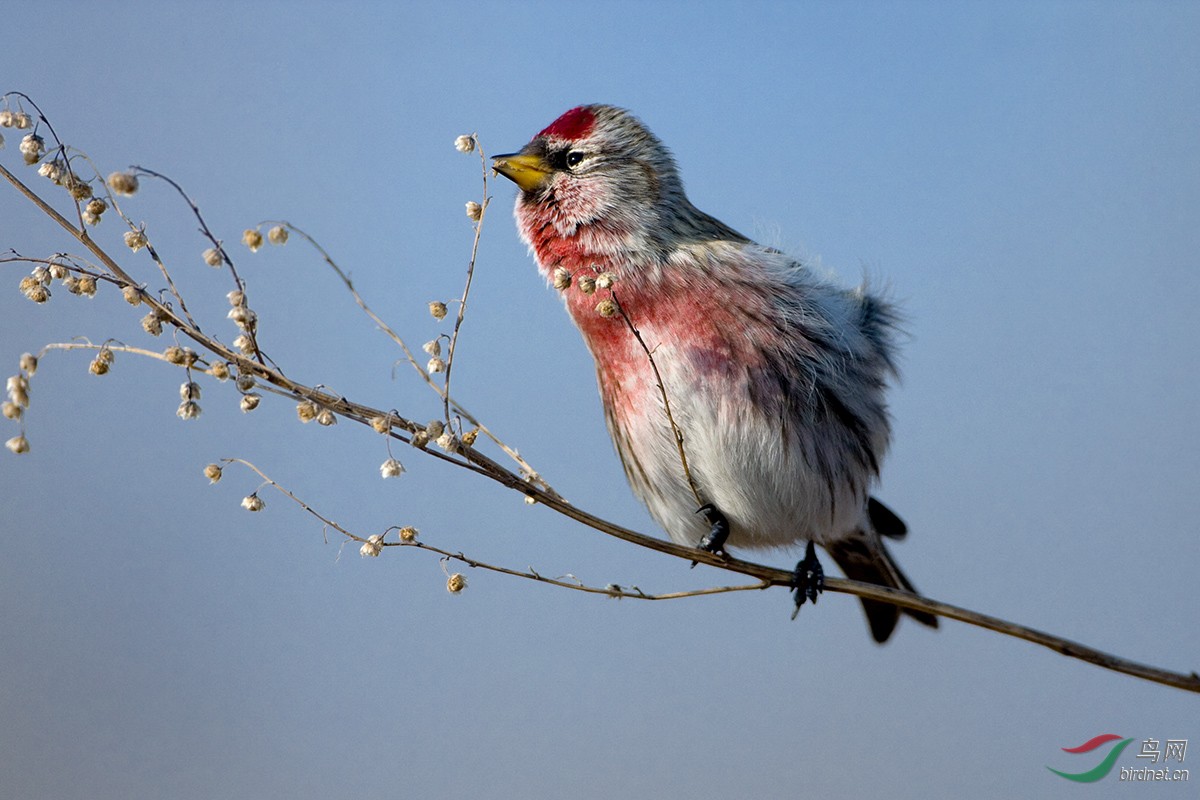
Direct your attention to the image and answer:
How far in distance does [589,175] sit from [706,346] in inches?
23.4

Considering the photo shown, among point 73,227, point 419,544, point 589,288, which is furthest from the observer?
point 589,288

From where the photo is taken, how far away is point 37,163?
170 centimetres

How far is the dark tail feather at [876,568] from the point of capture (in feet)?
11.5

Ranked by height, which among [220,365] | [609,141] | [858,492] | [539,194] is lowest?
[220,365]

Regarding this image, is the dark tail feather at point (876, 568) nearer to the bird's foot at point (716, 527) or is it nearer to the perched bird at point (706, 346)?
the perched bird at point (706, 346)

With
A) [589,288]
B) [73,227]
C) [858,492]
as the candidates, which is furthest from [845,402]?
[73,227]

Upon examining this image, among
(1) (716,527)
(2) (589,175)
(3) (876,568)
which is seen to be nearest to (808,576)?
(1) (716,527)

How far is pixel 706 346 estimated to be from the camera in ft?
8.95

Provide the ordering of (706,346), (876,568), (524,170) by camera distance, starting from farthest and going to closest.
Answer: (876,568) → (524,170) → (706,346)

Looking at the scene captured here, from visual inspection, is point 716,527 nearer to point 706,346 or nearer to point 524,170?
point 706,346

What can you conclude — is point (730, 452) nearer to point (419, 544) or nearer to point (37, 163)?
point (419, 544)

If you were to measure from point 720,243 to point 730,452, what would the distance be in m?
0.61

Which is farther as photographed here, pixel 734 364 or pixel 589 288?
pixel 734 364

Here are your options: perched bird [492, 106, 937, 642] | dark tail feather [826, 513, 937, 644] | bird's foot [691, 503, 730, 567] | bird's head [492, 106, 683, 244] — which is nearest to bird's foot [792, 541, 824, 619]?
perched bird [492, 106, 937, 642]
